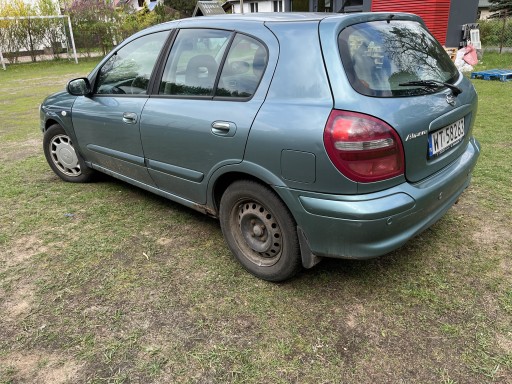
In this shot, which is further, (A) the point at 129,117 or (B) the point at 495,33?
(B) the point at 495,33

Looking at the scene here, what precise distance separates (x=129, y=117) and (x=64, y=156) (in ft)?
5.12

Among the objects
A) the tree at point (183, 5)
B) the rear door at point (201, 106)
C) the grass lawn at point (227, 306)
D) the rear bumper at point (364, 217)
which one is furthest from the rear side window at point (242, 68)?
the tree at point (183, 5)

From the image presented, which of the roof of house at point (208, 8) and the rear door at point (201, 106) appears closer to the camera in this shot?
the rear door at point (201, 106)

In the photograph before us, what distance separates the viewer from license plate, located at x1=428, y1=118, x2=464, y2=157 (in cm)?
248

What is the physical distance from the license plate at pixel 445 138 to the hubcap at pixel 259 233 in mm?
1025

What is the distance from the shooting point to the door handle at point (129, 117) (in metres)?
3.37

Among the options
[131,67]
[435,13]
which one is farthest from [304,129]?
[435,13]

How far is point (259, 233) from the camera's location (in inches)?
110

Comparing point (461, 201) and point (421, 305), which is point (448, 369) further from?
point (461, 201)

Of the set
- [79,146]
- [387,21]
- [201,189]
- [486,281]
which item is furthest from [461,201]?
[79,146]

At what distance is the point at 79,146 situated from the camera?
4.29 m

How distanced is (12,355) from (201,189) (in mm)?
1482

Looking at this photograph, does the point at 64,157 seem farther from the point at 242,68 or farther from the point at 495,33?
the point at 495,33

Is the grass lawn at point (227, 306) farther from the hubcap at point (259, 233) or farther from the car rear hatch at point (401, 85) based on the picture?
the car rear hatch at point (401, 85)
